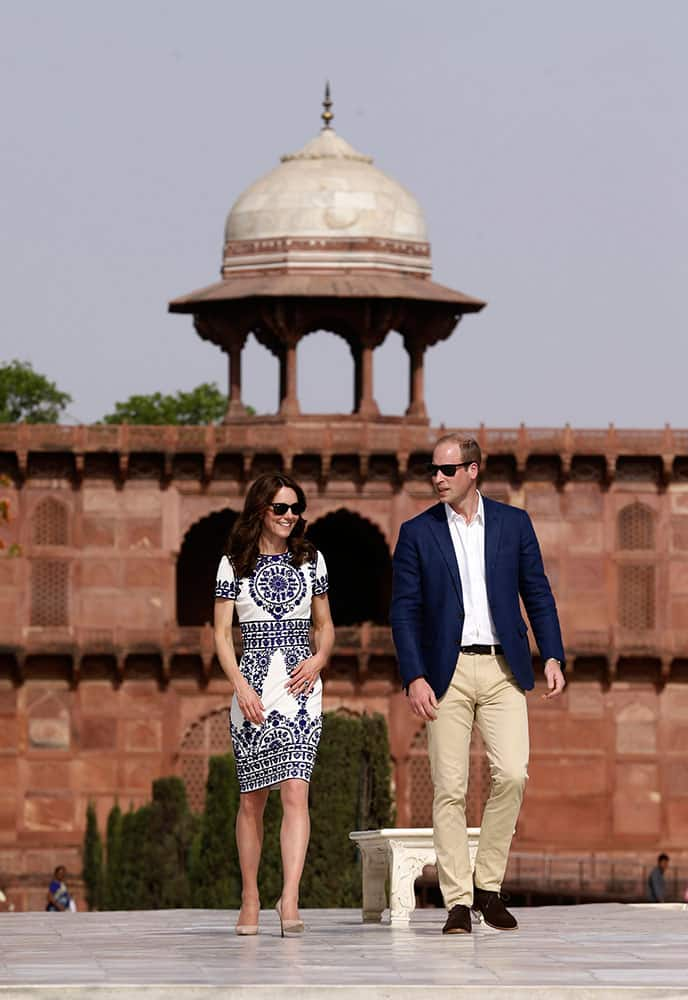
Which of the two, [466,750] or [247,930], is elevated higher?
[466,750]

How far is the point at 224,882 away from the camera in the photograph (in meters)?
34.2

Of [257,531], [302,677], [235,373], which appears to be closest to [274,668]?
[302,677]

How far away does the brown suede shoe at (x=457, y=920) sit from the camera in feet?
40.9

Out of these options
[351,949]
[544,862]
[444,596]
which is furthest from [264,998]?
[544,862]

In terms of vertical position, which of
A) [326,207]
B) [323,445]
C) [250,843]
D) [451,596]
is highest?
[326,207]

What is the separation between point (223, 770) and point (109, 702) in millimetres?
10373

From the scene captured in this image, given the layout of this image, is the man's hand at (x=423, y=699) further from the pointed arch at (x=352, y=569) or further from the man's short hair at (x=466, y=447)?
the pointed arch at (x=352, y=569)

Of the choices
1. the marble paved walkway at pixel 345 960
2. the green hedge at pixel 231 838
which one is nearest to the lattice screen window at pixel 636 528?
the green hedge at pixel 231 838

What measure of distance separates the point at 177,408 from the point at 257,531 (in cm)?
6646

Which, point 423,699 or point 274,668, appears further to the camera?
point 274,668

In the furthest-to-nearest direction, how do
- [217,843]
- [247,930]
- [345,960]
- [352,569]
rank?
[352,569] → [217,843] → [247,930] → [345,960]

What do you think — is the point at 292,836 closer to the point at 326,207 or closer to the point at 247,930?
the point at 247,930

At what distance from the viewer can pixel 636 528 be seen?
46000 millimetres

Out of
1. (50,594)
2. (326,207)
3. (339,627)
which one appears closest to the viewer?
(50,594)
